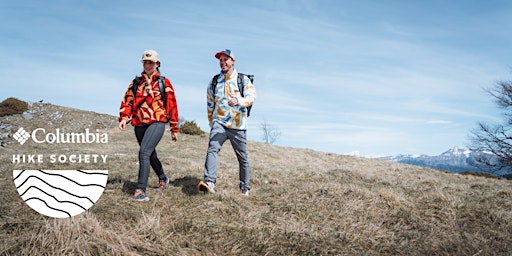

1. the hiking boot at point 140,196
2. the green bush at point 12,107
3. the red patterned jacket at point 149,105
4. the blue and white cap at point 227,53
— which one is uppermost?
the green bush at point 12,107

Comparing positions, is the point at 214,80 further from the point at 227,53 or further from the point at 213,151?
the point at 213,151

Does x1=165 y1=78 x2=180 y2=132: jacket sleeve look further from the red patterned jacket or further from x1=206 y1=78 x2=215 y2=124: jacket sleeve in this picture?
x1=206 y1=78 x2=215 y2=124: jacket sleeve

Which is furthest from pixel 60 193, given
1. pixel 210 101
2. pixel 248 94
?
pixel 248 94

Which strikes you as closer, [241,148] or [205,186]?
[205,186]

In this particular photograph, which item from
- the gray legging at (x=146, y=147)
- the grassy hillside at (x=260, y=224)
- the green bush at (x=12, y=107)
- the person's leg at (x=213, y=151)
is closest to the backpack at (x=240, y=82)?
the person's leg at (x=213, y=151)

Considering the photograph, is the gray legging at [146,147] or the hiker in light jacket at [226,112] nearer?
the gray legging at [146,147]

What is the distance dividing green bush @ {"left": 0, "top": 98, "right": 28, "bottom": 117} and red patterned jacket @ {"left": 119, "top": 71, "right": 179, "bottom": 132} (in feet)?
77.6

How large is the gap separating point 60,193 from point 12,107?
80.2ft

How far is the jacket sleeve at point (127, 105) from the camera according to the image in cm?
546

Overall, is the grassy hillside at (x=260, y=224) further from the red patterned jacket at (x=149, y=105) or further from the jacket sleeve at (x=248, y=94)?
the jacket sleeve at (x=248, y=94)

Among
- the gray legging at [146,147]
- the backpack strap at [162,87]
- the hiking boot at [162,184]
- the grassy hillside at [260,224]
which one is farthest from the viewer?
the hiking boot at [162,184]

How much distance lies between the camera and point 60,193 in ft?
15.4

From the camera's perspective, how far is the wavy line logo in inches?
167

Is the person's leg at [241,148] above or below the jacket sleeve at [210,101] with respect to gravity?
below
